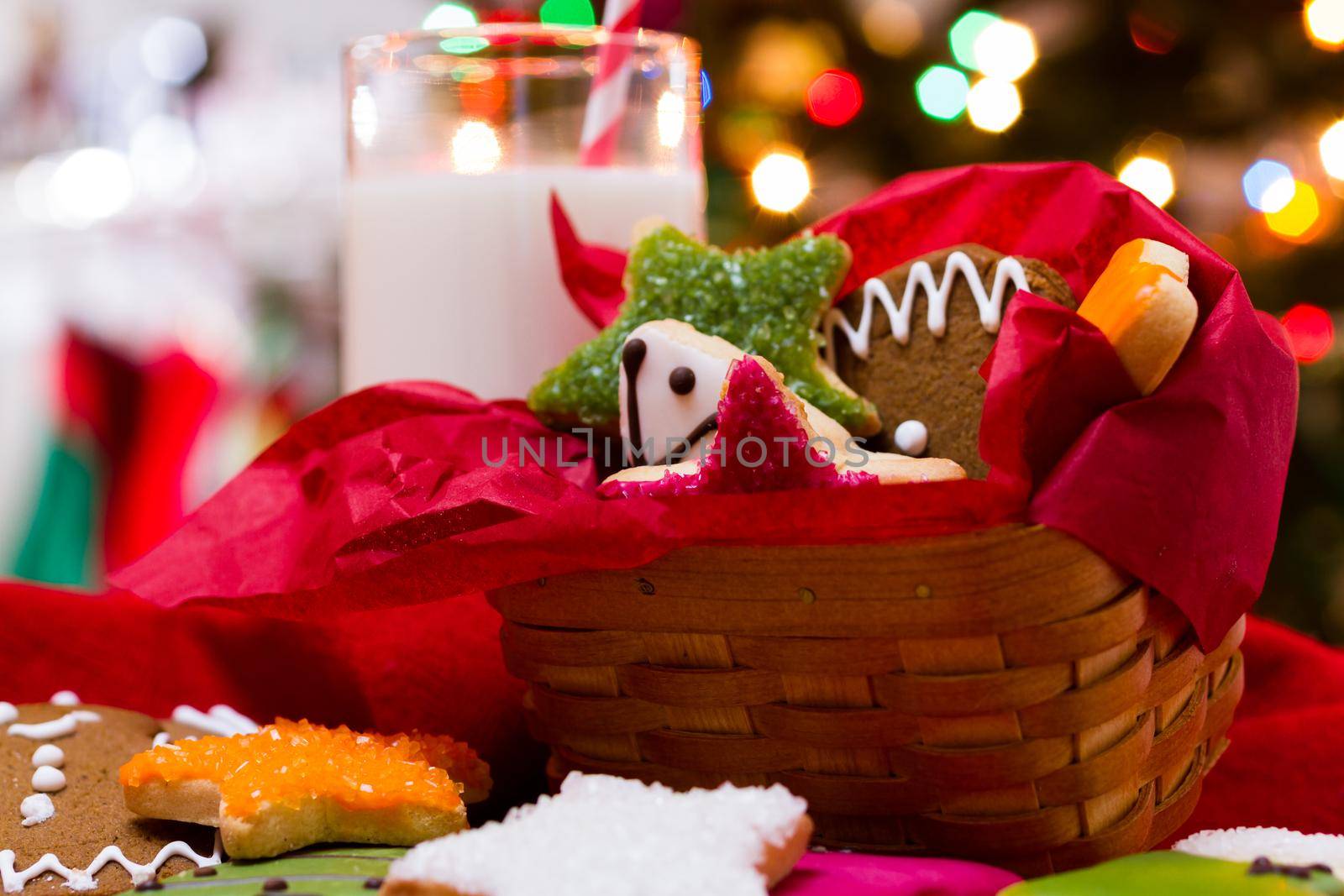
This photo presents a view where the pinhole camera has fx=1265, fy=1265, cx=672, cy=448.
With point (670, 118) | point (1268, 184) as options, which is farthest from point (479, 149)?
point (1268, 184)

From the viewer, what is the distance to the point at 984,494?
527 millimetres

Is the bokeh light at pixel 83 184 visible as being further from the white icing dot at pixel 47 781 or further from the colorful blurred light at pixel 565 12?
the white icing dot at pixel 47 781

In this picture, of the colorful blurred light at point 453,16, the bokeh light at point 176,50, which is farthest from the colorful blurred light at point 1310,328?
the bokeh light at point 176,50

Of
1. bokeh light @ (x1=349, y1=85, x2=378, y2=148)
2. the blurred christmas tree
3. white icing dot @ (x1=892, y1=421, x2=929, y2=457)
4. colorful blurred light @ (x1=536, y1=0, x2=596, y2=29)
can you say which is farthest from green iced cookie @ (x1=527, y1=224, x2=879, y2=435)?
colorful blurred light @ (x1=536, y1=0, x2=596, y2=29)

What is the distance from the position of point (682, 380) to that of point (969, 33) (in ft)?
3.27

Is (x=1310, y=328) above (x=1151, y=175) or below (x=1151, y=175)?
below

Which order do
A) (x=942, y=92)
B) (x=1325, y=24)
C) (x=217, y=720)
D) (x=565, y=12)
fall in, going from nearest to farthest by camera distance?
1. (x=217, y=720)
2. (x=1325, y=24)
3. (x=942, y=92)
4. (x=565, y=12)

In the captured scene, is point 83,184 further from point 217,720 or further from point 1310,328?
point 1310,328

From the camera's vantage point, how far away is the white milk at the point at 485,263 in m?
1.04

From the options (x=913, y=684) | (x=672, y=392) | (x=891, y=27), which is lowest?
(x=913, y=684)

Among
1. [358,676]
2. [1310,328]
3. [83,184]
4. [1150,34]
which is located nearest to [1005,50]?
[1150,34]

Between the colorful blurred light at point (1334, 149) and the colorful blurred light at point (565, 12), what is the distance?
3.28ft

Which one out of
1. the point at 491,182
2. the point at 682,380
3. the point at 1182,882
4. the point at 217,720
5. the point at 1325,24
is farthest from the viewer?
the point at 1325,24

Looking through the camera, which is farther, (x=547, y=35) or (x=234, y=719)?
(x=547, y=35)
